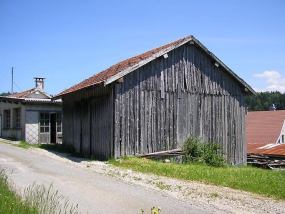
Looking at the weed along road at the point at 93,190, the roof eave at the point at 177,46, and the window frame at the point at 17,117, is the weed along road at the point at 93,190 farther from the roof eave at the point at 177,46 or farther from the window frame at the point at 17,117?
the window frame at the point at 17,117

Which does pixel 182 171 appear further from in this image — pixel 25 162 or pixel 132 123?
pixel 25 162

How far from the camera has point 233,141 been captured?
16.7m

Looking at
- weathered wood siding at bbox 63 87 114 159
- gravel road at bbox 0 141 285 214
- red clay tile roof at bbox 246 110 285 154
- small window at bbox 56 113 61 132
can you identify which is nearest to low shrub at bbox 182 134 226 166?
weathered wood siding at bbox 63 87 114 159

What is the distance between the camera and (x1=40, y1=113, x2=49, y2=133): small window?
69.7 ft

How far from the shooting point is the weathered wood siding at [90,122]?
12.7 m

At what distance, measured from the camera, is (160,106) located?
1386 cm

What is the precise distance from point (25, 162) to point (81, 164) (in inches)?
→ 91.1

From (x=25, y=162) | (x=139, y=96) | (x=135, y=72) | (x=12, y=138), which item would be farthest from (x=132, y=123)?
(x=12, y=138)

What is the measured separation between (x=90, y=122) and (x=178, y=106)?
4.37 meters

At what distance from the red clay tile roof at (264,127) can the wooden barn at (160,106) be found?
15.4 m

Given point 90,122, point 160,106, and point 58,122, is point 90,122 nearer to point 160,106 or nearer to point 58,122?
point 160,106

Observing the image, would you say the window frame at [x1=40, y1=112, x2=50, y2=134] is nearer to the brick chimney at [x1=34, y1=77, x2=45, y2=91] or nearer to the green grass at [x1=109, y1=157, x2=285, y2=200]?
the brick chimney at [x1=34, y1=77, x2=45, y2=91]

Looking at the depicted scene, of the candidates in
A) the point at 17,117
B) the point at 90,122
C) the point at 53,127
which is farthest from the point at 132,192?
the point at 17,117

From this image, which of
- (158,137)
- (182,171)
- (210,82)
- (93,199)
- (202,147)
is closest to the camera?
(93,199)
